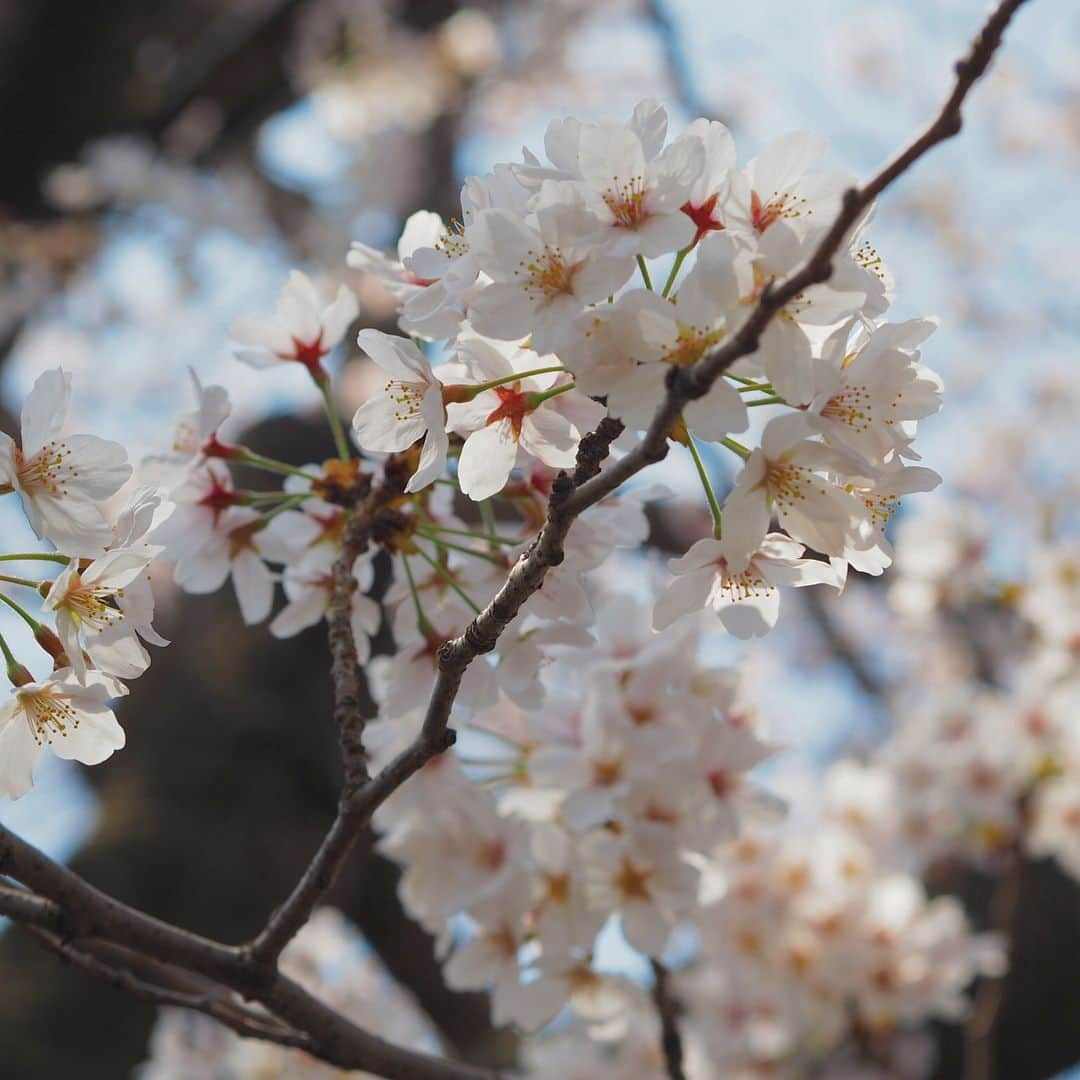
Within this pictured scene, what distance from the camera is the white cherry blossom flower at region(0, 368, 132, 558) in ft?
2.36

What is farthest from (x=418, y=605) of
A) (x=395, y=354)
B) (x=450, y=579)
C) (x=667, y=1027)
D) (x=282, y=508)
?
(x=667, y=1027)

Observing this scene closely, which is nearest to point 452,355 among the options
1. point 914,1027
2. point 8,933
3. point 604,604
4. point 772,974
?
point 604,604

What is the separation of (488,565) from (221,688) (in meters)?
1.97

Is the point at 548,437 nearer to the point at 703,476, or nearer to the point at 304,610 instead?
the point at 703,476

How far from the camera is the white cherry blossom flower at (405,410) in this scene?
0.76 metres

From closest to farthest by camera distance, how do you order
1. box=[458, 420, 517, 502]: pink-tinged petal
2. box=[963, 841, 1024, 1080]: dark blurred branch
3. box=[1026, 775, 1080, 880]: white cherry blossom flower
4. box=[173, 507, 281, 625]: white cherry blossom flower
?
box=[458, 420, 517, 502]: pink-tinged petal
box=[173, 507, 281, 625]: white cherry blossom flower
box=[963, 841, 1024, 1080]: dark blurred branch
box=[1026, 775, 1080, 880]: white cherry blossom flower

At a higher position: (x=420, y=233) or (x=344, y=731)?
(x=420, y=233)

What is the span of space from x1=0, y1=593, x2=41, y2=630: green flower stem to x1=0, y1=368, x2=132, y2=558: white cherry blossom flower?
0.05 m

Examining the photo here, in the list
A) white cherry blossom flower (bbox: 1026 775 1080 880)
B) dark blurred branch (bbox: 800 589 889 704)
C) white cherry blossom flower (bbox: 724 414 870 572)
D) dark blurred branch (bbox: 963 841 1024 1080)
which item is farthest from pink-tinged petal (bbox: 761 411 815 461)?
dark blurred branch (bbox: 800 589 889 704)

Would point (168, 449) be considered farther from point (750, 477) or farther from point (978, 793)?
point (978, 793)

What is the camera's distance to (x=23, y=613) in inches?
29.8

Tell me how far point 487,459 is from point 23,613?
32 cm

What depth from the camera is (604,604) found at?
4.06 feet

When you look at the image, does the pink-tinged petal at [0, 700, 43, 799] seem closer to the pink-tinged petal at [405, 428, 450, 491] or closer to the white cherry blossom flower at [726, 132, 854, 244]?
the pink-tinged petal at [405, 428, 450, 491]
